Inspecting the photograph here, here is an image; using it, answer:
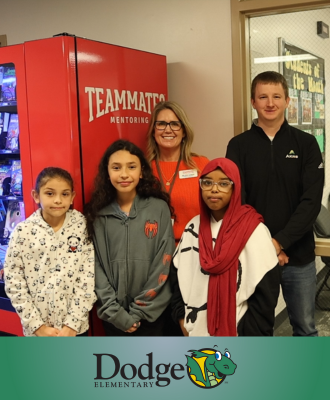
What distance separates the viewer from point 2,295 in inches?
120

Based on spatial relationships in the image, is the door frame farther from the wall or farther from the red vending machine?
the red vending machine

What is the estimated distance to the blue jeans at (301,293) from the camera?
8.10 feet

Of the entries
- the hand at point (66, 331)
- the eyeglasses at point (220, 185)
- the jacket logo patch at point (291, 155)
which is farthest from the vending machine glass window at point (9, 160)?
the jacket logo patch at point (291, 155)

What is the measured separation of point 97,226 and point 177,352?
738 millimetres

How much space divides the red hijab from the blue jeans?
595 millimetres

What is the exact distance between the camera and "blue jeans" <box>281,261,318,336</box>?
8.10 ft

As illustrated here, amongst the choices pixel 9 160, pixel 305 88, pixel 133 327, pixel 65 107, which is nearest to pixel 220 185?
pixel 133 327

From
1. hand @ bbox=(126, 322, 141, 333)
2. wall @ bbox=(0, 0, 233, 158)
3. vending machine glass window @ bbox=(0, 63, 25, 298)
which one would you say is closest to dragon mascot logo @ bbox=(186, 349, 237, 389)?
hand @ bbox=(126, 322, 141, 333)

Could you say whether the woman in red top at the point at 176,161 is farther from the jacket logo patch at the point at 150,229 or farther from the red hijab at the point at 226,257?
the red hijab at the point at 226,257

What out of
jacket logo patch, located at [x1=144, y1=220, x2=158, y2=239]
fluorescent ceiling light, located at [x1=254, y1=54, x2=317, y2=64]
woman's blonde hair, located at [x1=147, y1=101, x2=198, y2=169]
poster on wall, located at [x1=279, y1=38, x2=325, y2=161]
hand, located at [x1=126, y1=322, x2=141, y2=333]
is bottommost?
hand, located at [x1=126, y1=322, x2=141, y2=333]

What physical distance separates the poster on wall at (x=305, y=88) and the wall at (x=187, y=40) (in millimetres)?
384

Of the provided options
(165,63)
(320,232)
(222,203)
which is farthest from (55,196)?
(320,232)

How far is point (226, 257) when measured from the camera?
196 cm

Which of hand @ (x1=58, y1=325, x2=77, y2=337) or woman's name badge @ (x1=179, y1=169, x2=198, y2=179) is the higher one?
woman's name badge @ (x1=179, y1=169, x2=198, y2=179)
